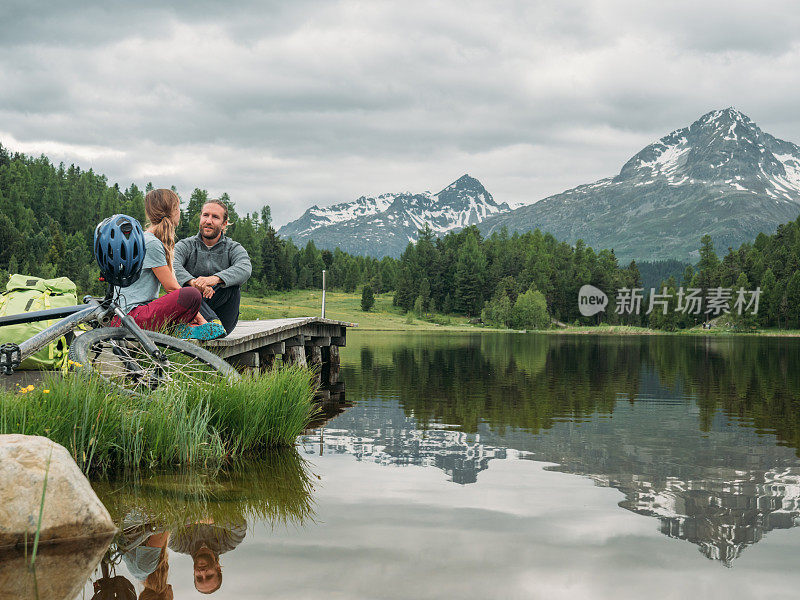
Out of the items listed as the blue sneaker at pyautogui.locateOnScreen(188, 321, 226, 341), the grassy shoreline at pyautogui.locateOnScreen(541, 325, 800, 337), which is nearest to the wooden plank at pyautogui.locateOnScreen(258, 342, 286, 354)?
the blue sneaker at pyautogui.locateOnScreen(188, 321, 226, 341)

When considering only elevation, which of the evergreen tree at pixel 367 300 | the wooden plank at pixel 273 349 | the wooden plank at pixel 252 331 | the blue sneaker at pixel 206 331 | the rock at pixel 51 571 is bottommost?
the evergreen tree at pixel 367 300

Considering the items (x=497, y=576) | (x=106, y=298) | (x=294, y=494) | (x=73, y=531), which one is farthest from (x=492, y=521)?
(x=106, y=298)

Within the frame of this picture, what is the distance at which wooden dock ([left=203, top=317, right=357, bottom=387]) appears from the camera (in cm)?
1308

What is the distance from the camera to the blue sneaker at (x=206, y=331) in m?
10.0

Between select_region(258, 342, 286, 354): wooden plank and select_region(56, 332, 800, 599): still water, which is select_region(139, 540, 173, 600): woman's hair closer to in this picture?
select_region(56, 332, 800, 599): still water

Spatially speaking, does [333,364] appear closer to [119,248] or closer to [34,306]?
[34,306]

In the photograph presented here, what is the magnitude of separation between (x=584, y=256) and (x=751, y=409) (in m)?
154

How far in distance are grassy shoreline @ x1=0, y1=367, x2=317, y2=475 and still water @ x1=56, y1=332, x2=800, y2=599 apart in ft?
1.29

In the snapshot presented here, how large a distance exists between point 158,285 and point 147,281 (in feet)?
0.69

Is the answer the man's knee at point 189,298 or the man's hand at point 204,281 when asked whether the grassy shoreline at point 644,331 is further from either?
the man's knee at point 189,298

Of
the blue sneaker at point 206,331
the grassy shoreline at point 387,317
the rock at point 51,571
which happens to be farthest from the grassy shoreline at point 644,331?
Answer: the rock at point 51,571

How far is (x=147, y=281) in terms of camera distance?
9578 mm

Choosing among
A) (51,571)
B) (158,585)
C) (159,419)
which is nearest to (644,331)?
(159,419)

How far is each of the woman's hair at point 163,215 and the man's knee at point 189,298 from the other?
439 millimetres
